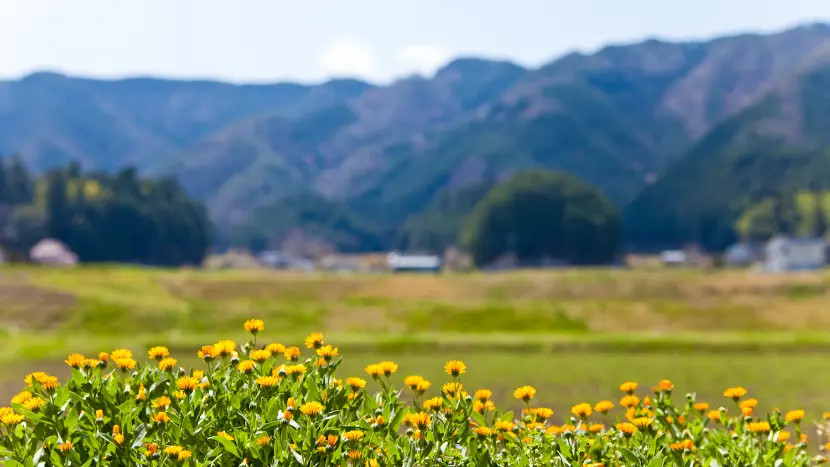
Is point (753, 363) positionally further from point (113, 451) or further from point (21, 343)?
point (21, 343)

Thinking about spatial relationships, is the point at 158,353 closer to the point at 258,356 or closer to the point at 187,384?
the point at 187,384

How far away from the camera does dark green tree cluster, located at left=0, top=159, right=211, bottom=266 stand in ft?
389

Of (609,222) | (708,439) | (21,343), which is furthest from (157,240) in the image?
(708,439)

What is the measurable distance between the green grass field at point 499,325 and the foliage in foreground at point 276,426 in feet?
30.3

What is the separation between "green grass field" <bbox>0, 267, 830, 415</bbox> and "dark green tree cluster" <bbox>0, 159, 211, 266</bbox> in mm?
66396

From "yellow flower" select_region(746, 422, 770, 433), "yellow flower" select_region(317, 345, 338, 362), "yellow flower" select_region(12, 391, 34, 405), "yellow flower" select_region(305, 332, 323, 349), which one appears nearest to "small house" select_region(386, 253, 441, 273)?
"yellow flower" select_region(746, 422, 770, 433)

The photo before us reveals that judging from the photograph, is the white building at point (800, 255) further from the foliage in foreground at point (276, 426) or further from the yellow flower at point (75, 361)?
the yellow flower at point (75, 361)

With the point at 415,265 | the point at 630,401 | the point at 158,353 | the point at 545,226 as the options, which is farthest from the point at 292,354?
the point at 545,226

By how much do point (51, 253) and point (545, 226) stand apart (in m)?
81.8

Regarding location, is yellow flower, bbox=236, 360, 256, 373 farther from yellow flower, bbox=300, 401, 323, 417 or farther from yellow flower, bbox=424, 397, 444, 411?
yellow flower, bbox=424, 397, 444, 411

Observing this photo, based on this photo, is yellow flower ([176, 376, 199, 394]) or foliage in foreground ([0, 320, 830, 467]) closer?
foliage in foreground ([0, 320, 830, 467])

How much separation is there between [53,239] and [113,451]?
12572 cm

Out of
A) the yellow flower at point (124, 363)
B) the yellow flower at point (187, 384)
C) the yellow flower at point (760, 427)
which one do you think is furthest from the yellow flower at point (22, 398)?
the yellow flower at point (760, 427)

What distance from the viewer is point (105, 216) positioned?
124m
